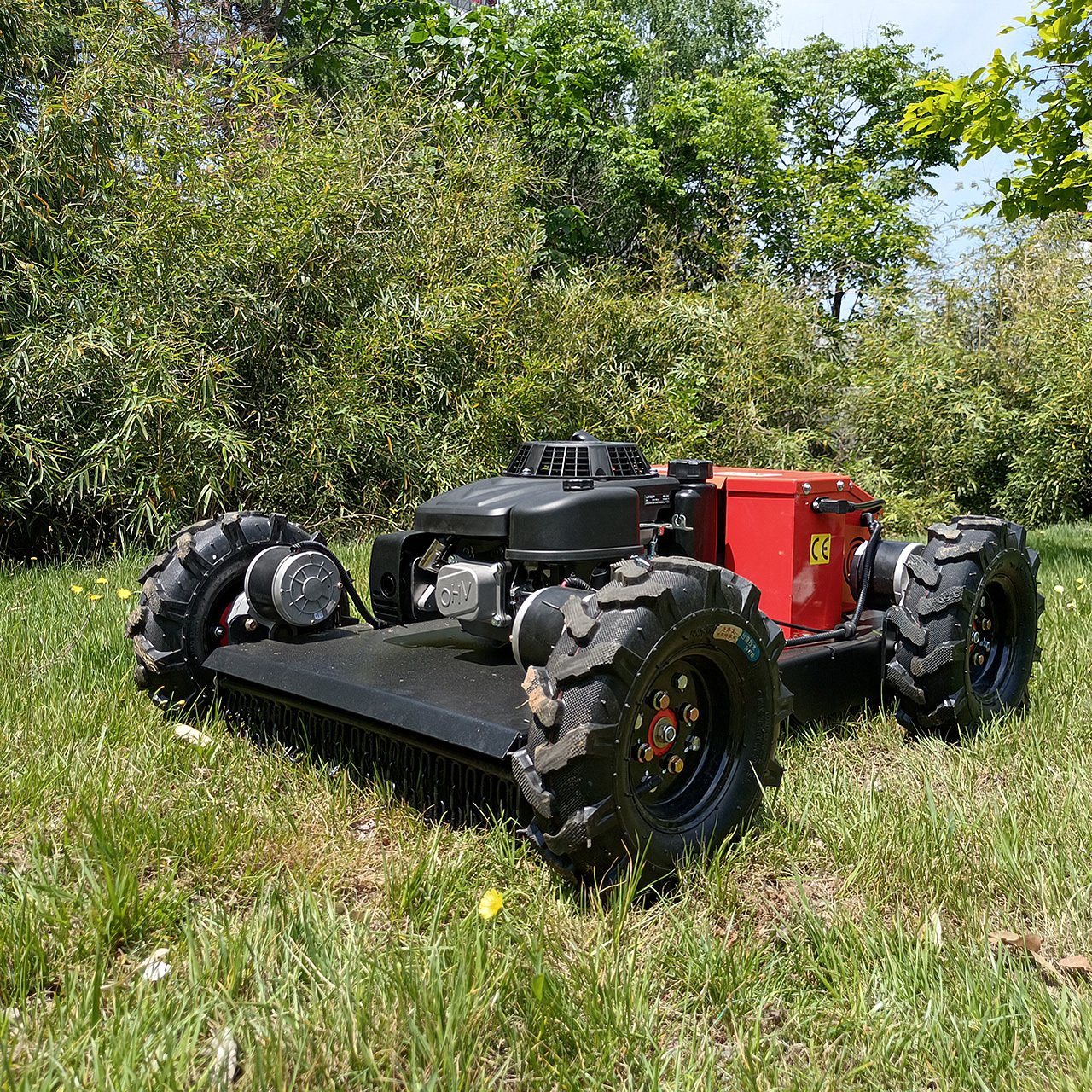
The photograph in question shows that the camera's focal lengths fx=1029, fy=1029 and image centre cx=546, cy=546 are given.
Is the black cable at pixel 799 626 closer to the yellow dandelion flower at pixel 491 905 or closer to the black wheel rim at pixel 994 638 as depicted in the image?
the black wheel rim at pixel 994 638

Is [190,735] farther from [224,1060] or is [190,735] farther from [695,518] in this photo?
[695,518]

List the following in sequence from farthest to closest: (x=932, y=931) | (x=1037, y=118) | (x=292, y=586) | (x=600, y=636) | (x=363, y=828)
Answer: (x=1037, y=118)
(x=292, y=586)
(x=363, y=828)
(x=600, y=636)
(x=932, y=931)

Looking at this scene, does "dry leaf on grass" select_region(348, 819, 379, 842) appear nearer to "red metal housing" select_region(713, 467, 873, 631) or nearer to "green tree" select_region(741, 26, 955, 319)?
"red metal housing" select_region(713, 467, 873, 631)

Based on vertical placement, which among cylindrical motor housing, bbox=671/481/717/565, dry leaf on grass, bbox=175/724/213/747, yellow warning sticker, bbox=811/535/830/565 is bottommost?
dry leaf on grass, bbox=175/724/213/747

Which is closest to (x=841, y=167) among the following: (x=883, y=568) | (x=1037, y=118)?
(x=1037, y=118)

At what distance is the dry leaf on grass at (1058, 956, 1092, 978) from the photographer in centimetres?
205

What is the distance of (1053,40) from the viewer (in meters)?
6.99

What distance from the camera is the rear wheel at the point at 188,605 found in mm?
3295

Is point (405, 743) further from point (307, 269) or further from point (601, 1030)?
point (307, 269)

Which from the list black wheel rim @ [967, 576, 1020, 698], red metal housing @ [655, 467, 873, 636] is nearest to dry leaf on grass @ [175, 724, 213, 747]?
red metal housing @ [655, 467, 873, 636]

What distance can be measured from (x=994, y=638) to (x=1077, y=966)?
6.12 ft

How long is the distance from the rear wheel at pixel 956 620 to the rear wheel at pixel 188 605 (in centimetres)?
218

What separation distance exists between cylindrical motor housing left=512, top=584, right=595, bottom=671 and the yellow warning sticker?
1.23 metres

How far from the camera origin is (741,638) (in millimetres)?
2521
